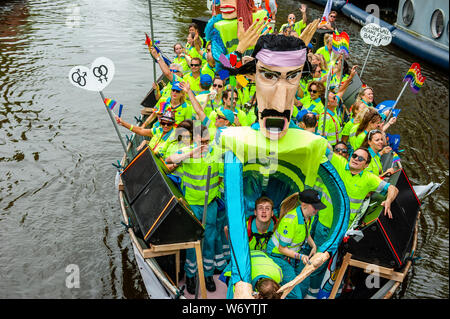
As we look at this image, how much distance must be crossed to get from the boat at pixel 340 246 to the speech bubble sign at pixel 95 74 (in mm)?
1201

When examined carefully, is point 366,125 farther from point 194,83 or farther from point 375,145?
point 194,83

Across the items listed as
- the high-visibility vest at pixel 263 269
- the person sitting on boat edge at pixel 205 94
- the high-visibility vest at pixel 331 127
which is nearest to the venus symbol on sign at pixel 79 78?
the person sitting on boat edge at pixel 205 94

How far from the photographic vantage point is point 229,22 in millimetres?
5875

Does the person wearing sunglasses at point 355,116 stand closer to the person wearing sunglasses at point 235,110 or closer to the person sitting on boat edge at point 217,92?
the person wearing sunglasses at point 235,110

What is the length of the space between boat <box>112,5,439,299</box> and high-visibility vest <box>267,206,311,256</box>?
0.68m

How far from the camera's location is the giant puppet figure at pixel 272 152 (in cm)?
321

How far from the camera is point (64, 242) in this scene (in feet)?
22.2

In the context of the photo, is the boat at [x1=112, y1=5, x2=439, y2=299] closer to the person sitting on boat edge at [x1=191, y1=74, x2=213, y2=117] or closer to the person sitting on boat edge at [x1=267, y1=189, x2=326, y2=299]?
the person sitting on boat edge at [x1=267, y1=189, x2=326, y2=299]

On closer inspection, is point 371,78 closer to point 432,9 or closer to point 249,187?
point 432,9

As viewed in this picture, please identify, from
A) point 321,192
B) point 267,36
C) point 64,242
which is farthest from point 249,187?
point 64,242

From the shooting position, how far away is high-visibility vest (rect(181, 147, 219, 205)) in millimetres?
4297

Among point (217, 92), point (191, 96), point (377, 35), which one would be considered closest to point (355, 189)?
point (191, 96)

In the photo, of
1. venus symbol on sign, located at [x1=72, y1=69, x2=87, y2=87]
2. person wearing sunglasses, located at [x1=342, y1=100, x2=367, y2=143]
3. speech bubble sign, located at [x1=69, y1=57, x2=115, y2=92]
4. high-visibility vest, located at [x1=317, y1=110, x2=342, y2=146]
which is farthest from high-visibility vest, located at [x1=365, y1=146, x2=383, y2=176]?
venus symbol on sign, located at [x1=72, y1=69, x2=87, y2=87]

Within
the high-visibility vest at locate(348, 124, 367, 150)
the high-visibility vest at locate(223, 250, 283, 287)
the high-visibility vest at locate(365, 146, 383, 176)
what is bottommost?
the high-visibility vest at locate(348, 124, 367, 150)
